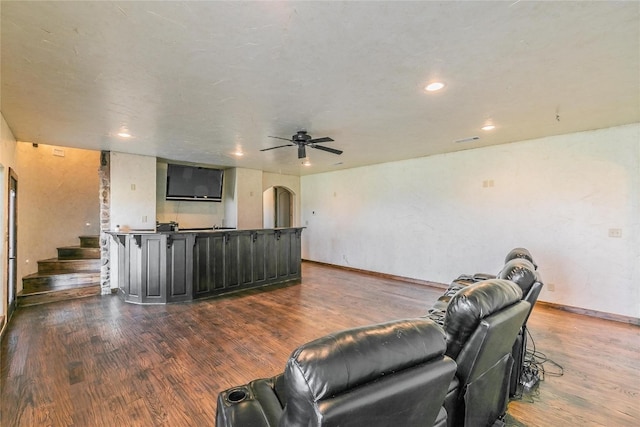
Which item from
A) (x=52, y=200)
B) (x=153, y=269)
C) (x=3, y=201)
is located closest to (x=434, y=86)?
(x=153, y=269)

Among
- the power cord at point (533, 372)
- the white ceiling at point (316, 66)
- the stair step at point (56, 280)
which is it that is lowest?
the power cord at point (533, 372)

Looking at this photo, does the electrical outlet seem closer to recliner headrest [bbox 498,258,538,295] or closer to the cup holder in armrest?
recliner headrest [bbox 498,258,538,295]

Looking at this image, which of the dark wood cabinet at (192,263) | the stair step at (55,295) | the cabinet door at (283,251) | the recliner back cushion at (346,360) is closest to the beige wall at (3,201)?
the stair step at (55,295)

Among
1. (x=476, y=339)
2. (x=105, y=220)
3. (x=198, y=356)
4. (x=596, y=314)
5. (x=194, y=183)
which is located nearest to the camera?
(x=476, y=339)

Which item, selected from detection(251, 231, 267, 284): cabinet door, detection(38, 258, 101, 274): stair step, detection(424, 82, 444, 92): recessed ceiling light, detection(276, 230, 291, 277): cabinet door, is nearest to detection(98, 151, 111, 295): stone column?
detection(38, 258, 101, 274): stair step

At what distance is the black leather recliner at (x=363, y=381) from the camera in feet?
2.42

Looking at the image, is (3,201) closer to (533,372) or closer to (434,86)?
(434,86)

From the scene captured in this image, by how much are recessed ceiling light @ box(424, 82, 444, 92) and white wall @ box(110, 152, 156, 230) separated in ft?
17.6

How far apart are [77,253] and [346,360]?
22.2 feet

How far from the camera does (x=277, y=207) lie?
396 inches

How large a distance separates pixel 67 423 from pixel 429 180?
5885 mm

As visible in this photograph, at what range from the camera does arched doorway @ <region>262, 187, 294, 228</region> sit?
32.4 feet

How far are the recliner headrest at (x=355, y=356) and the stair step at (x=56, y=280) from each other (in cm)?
596

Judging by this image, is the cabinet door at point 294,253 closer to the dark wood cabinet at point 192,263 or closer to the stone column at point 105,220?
the dark wood cabinet at point 192,263
